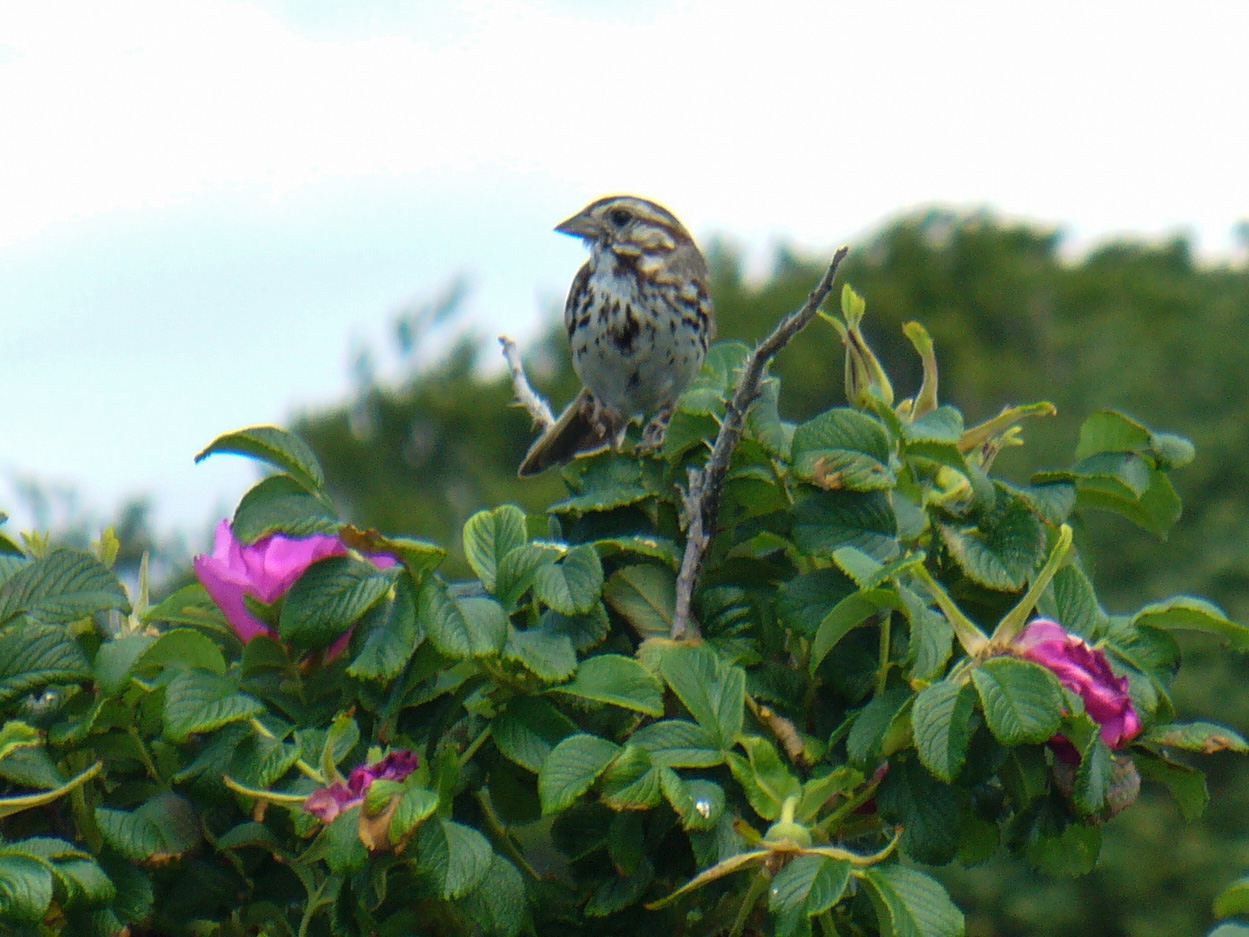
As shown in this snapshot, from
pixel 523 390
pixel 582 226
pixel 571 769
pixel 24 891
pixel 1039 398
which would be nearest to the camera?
pixel 24 891

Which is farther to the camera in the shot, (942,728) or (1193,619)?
(1193,619)

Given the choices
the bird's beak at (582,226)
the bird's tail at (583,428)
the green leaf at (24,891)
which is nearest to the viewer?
the green leaf at (24,891)

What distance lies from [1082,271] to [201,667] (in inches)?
1276

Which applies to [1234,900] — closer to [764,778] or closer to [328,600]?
[764,778]

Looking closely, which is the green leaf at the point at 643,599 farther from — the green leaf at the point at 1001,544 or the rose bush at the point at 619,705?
the green leaf at the point at 1001,544

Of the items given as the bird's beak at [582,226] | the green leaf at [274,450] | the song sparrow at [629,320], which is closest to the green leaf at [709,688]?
the green leaf at [274,450]

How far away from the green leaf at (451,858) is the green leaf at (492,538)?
0.22m

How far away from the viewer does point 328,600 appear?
4.25ft

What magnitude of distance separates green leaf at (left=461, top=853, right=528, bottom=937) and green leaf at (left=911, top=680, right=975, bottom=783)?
13.7 inches

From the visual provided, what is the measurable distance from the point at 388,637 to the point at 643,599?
257 millimetres

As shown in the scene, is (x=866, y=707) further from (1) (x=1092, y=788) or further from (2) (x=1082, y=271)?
(2) (x=1082, y=271)

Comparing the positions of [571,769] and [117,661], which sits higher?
[117,661]

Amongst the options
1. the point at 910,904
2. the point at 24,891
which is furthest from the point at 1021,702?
the point at 24,891

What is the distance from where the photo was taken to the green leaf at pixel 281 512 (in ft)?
4.28
